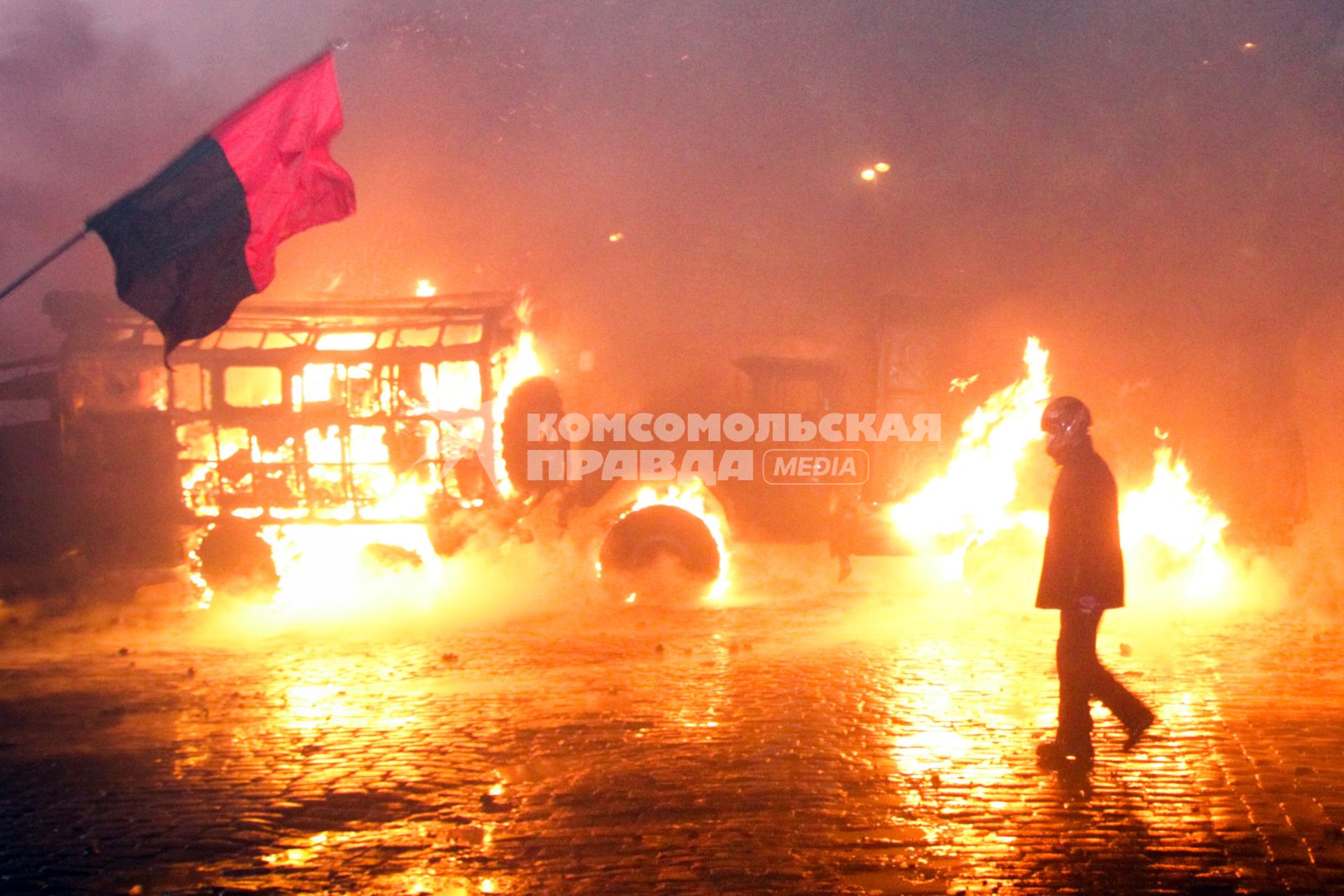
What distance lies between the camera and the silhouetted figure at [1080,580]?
5484mm

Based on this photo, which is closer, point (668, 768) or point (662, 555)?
point (668, 768)

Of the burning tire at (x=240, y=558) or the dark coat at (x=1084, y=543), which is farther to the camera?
the burning tire at (x=240, y=558)

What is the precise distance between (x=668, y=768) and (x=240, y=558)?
704 centimetres

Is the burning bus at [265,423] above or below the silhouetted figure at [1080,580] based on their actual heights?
above

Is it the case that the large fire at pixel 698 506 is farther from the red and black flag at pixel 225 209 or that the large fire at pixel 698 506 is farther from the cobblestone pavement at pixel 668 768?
the red and black flag at pixel 225 209

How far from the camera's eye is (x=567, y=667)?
7727 mm

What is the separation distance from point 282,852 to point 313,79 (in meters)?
5.05

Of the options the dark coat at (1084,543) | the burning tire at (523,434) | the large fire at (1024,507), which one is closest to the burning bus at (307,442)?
the burning tire at (523,434)

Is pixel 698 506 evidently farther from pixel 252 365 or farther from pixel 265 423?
pixel 252 365

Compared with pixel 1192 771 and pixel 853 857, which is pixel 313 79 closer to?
pixel 853 857

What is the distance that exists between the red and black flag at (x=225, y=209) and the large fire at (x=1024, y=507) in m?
6.41

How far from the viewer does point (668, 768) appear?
5.45 metres

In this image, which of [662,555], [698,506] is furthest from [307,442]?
[698,506]

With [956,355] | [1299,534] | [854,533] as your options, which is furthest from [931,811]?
[1299,534]
